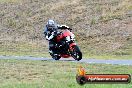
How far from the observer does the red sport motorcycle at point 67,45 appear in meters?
21.5

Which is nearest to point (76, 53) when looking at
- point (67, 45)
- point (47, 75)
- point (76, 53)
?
point (76, 53)

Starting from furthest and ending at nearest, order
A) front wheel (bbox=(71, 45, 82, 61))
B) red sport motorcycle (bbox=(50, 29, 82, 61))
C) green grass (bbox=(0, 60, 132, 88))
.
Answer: front wheel (bbox=(71, 45, 82, 61)) → red sport motorcycle (bbox=(50, 29, 82, 61)) → green grass (bbox=(0, 60, 132, 88))

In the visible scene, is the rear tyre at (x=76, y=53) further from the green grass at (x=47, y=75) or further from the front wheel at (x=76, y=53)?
the green grass at (x=47, y=75)

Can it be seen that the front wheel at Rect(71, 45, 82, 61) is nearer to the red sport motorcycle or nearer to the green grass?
the red sport motorcycle

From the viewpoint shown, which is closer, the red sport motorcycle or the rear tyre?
the red sport motorcycle

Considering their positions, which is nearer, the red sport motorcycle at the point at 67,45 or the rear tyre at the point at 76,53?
the red sport motorcycle at the point at 67,45

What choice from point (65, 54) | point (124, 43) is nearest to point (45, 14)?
point (124, 43)

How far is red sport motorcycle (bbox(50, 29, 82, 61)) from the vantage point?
2148cm

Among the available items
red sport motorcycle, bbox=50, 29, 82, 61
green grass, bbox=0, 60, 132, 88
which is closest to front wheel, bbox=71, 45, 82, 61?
red sport motorcycle, bbox=50, 29, 82, 61

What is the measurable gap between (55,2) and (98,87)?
129 ft

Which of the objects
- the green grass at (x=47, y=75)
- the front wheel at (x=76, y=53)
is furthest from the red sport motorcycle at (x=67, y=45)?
the green grass at (x=47, y=75)

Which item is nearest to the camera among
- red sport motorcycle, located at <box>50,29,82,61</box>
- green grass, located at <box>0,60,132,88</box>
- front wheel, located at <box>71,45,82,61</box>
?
green grass, located at <box>0,60,132,88</box>

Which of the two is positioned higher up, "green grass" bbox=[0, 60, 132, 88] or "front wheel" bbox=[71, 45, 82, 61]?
"front wheel" bbox=[71, 45, 82, 61]

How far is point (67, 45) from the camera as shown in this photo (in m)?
21.7
